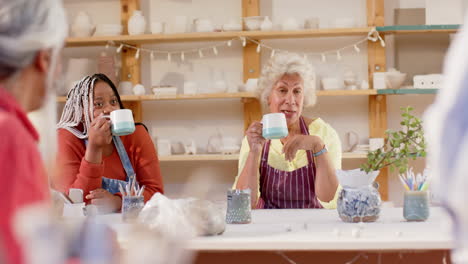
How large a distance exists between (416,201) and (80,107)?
4.61 feet

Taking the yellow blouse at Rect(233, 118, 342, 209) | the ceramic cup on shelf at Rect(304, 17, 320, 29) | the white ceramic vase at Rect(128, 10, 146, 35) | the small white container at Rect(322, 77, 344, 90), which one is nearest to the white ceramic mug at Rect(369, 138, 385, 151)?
the small white container at Rect(322, 77, 344, 90)

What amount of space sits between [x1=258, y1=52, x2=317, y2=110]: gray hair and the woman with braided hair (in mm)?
643

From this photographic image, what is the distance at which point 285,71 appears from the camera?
301 centimetres

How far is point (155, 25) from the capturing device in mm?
4230

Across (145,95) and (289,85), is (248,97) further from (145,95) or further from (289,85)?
(289,85)

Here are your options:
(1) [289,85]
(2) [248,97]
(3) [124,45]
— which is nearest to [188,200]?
(1) [289,85]

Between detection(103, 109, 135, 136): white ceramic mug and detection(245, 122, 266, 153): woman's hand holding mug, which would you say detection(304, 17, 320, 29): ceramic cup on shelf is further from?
detection(103, 109, 135, 136): white ceramic mug

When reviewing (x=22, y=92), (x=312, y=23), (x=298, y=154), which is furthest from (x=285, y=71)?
(x=22, y=92)

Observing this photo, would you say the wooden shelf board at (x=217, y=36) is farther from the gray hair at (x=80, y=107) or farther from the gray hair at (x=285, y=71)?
the gray hair at (x=80, y=107)

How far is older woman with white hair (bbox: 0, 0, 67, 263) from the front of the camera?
832 mm

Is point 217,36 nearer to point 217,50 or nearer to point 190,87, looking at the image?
point 217,50

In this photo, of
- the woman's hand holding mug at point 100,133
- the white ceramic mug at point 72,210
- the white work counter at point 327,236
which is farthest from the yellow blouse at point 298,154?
the white ceramic mug at point 72,210

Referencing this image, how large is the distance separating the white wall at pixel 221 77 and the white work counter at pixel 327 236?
2172 mm

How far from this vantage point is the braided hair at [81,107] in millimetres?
2686
